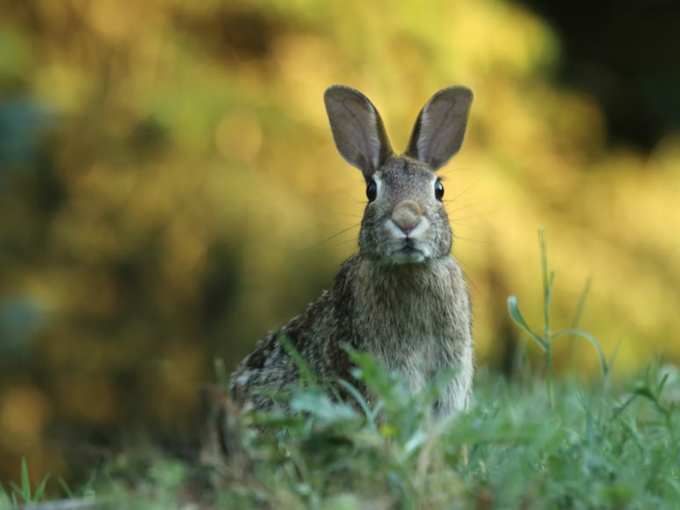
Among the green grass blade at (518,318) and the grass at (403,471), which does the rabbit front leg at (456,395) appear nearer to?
the green grass blade at (518,318)

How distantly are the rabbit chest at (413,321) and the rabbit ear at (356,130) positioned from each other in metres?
0.53

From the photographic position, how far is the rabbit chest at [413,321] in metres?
3.25

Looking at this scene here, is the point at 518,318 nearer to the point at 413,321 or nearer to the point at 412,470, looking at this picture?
the point at 413,321

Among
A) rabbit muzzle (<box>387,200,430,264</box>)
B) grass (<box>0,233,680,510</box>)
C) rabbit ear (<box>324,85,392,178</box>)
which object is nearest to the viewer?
grass (<box>0,233,680,510</box>)

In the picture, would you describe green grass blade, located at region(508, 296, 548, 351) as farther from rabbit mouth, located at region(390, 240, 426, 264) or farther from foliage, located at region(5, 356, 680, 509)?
rabbit mouth, located at region(390, 240, 426, 264)

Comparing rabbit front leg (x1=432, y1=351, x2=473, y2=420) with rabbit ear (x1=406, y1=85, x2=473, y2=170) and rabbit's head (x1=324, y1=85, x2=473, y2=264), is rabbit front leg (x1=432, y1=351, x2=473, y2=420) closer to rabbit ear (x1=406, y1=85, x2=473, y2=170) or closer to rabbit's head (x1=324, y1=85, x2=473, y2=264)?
rabbit's head (x1=324, y1=85, x2=473, y2=264)

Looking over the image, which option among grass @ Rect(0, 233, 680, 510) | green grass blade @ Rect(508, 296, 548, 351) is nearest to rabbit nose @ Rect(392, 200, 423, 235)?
green grass blade @ Rect(508, 296, 548, 351)

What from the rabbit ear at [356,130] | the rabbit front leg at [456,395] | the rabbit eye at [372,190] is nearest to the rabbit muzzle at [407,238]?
the rabbit eye at [372,190]

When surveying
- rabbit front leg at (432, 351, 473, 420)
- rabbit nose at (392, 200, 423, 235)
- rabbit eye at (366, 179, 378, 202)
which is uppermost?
rabbit eye at (366, 179, 378, 202)

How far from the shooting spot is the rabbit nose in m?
3.21

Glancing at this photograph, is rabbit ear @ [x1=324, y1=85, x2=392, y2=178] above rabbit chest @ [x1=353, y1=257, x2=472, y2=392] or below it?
above

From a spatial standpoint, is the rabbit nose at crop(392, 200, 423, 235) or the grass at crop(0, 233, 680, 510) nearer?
the grass at crop(0, 233, 680, 510)

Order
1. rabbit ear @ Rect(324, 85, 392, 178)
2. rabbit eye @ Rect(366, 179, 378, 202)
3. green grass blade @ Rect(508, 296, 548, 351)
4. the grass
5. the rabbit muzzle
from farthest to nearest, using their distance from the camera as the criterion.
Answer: rabbit ear @ Rect(324, 85, 392, 178), rabbit eye @ Rect(366, 179, 378, 202), the rabbit muzzle, green grass blade @ Rect(508, 296, 548, 351), the grass

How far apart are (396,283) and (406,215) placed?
0.27 m
